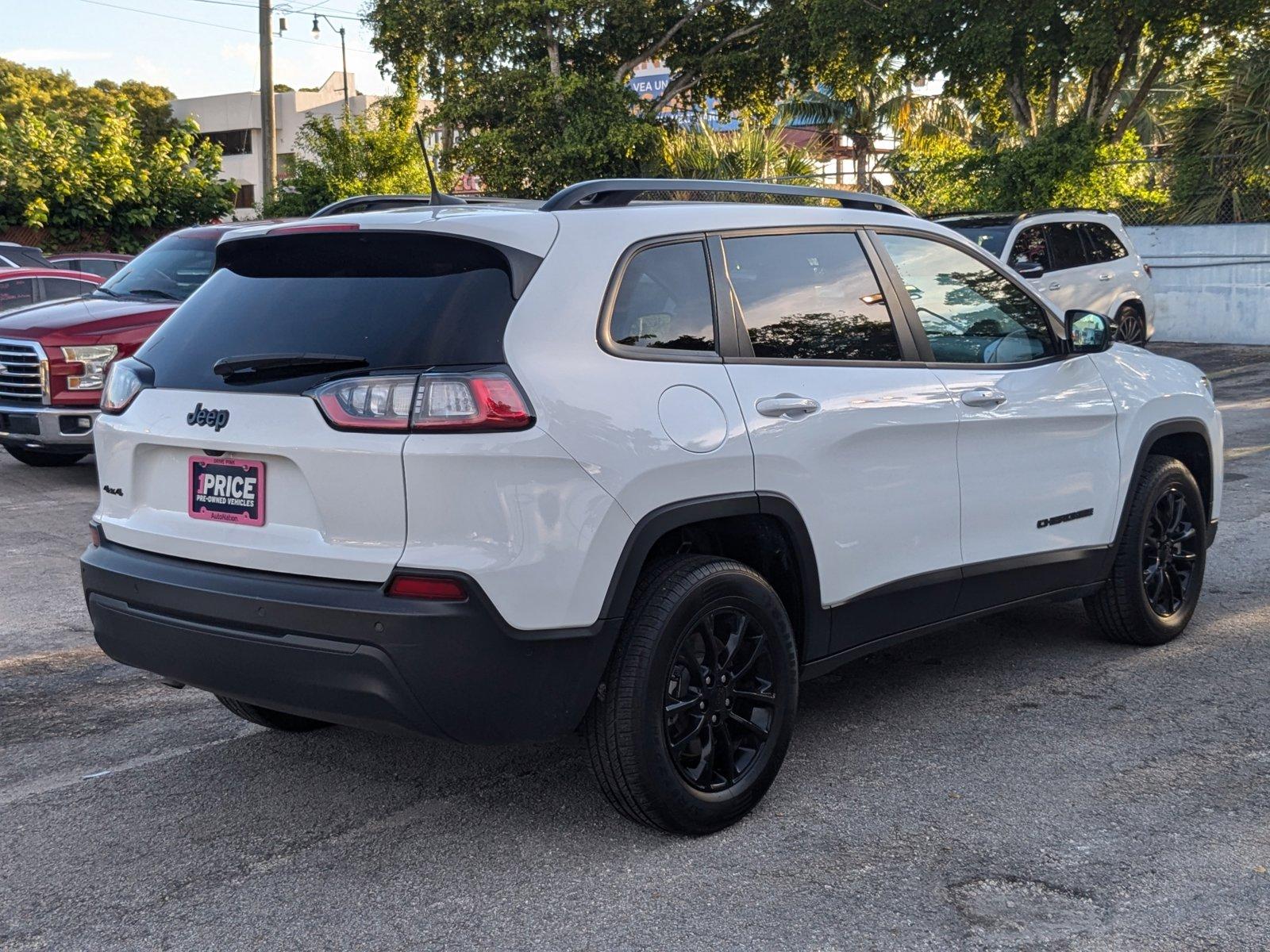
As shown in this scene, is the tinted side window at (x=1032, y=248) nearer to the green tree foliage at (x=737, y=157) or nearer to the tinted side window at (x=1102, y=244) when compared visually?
the tinted side window at (x=1102, y=244)

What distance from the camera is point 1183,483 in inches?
226

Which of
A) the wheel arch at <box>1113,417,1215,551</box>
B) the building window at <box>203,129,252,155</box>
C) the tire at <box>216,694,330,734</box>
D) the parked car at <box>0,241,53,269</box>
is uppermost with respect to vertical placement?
the building window at <box>203,129,252,155</box>

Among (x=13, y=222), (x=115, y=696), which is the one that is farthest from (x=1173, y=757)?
(x=13, y=222)

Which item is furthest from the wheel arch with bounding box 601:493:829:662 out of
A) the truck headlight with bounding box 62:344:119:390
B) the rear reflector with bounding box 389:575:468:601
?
the truck headlight with bounding box 62:344:119:390

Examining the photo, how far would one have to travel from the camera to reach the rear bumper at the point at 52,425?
9.45m

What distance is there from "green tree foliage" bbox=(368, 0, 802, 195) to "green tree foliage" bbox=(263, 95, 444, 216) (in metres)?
1.60

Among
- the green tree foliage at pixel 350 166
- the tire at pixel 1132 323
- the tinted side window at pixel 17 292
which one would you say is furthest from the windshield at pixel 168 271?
the green tree foliage at pixel 350 166

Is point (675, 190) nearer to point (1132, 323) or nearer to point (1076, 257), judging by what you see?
point (1076, 257)

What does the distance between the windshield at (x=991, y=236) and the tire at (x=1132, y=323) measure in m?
2.47

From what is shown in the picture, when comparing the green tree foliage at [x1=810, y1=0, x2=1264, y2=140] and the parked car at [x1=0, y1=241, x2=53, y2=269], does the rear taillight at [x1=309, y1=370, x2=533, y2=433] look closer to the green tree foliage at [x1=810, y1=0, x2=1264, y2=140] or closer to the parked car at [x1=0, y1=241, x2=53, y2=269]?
the parked car at [x1=0, y1=241, x2=53, y2=269]

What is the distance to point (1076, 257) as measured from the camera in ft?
47.4

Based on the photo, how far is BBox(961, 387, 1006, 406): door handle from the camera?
15.4ft

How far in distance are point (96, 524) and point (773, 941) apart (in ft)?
7.49

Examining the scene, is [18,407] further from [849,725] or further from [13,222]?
[13,222]
